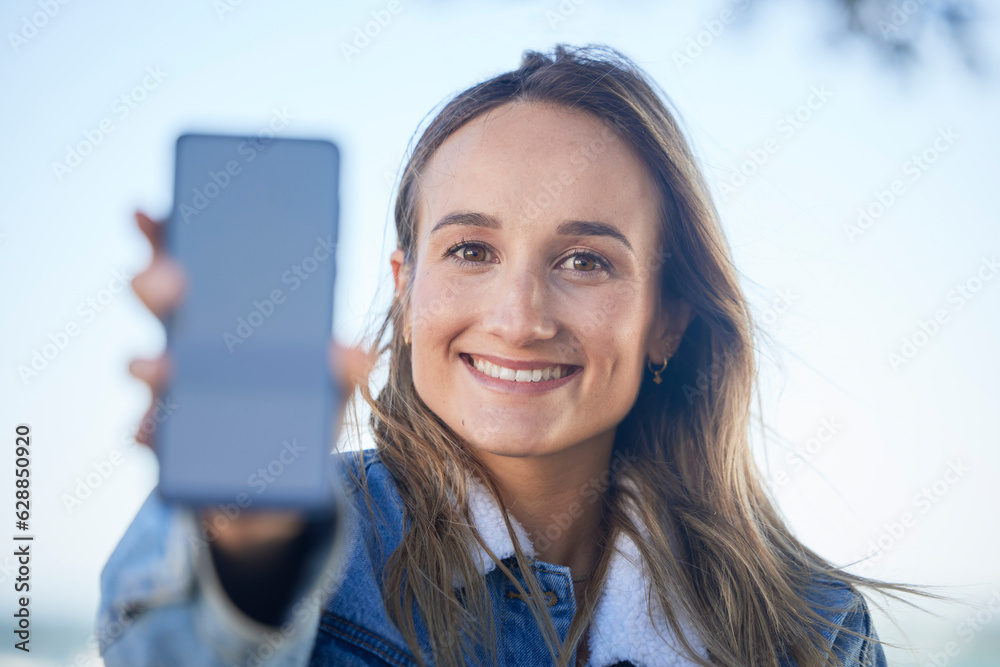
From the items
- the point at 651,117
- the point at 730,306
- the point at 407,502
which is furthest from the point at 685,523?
the point at 651,117

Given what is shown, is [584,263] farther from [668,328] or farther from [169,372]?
[169,372]

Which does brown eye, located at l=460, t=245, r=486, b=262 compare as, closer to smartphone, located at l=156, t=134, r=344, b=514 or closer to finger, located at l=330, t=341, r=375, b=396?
smartphone, located at l=156, t=134, r=344, b=514

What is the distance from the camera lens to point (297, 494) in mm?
1401

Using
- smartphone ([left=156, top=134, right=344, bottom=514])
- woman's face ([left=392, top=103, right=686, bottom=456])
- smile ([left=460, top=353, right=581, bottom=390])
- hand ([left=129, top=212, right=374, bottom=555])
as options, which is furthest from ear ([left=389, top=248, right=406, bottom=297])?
hand ([left=129, top=212, right=374, bottom=555])

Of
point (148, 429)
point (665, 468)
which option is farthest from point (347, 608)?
point (665, 468)

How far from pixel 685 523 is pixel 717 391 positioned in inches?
19.7

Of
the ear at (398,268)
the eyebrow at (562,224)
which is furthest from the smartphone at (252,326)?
the ear at (398,268)

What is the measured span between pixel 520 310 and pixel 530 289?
7 centimetres

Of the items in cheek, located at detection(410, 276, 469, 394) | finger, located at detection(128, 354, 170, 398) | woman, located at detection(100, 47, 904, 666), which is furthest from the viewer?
cheek, located at detection(410, 276, 469, 394)

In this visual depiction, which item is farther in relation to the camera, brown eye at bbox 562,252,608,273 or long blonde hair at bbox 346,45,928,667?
brown eye at bbox 562,252,608,273

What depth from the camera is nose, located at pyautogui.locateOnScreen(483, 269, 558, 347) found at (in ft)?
7.00

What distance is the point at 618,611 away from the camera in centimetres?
225

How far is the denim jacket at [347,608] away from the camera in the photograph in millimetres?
1308

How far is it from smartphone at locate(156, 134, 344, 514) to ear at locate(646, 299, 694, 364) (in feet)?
4.24
